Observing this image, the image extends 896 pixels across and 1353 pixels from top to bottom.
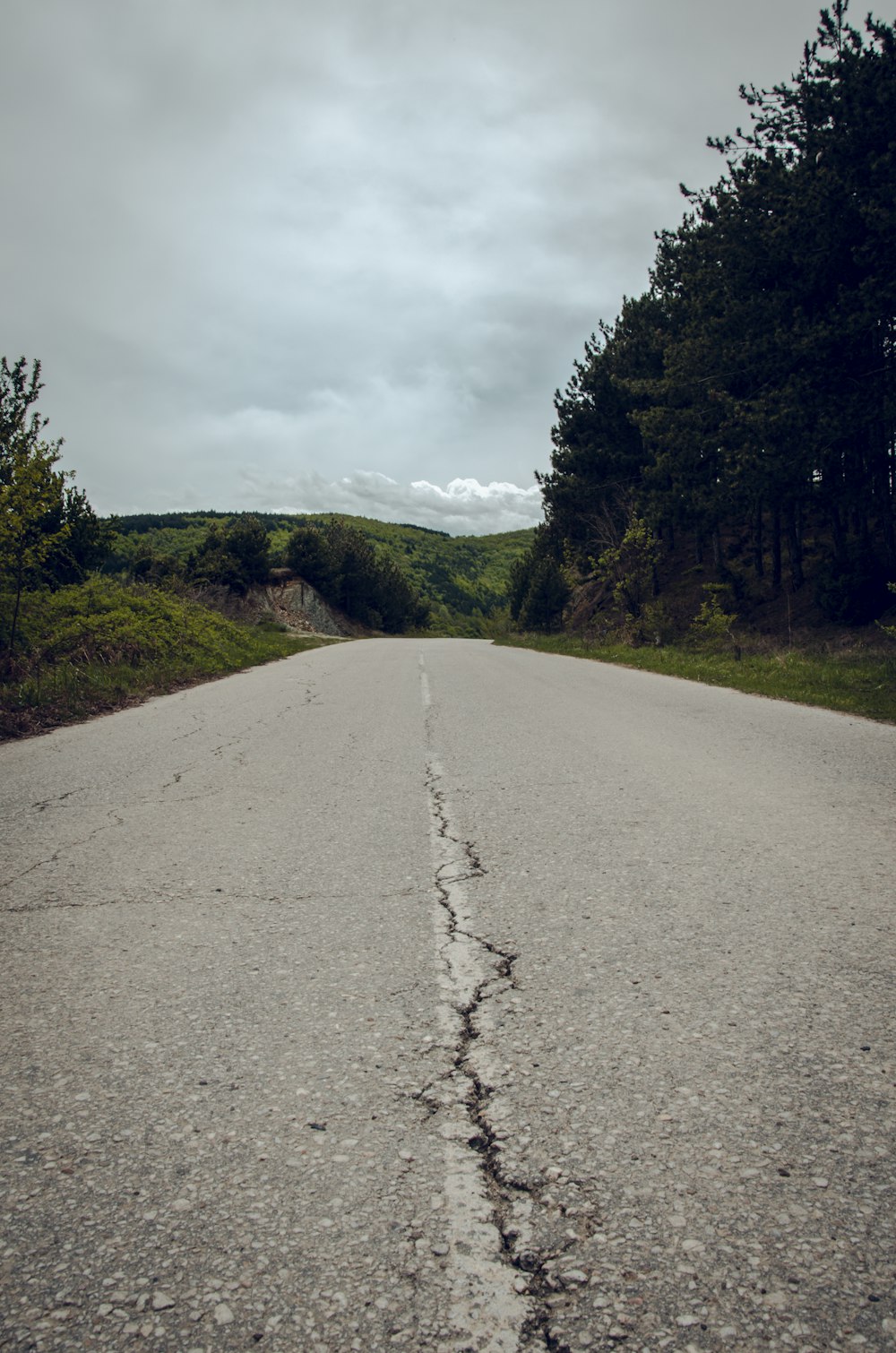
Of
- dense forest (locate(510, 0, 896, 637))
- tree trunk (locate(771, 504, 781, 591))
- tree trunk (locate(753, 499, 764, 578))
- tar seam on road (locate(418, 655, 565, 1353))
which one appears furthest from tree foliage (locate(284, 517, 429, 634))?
tar seam on road (locate(418, 655, 565, 1353))

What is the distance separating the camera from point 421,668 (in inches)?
666

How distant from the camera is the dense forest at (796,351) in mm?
14656

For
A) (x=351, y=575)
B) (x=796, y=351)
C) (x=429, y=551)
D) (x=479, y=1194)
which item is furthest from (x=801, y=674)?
(x=429, y=551)

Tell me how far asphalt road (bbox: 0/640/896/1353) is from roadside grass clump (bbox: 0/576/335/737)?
5.37m

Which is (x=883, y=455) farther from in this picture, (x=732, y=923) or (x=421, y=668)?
(x=732, y=923)

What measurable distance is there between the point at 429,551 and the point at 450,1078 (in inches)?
5564

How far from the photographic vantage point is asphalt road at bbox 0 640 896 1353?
4.58 ft

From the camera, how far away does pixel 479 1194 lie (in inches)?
64.6

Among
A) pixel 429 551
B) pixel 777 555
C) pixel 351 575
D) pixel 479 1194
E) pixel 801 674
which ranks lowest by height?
pixel 479 1194

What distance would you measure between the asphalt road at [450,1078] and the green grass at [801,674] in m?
6.00

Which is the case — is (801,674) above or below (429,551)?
below

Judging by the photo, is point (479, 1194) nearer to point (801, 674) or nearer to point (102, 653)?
point (801, 674)

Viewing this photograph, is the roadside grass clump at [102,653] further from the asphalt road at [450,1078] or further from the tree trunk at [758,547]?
the tree trunk at [758,547]

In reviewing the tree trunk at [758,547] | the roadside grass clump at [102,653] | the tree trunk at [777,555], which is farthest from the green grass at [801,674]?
the roadside grass clump at [102,653]
